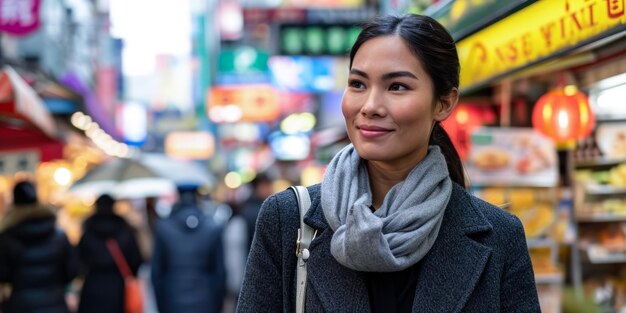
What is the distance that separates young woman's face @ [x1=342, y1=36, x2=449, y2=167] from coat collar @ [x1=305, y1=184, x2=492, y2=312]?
0.27m

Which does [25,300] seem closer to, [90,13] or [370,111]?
[370,111]

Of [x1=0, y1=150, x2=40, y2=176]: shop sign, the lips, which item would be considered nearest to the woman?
the lips

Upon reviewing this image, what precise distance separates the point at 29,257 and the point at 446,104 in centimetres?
589

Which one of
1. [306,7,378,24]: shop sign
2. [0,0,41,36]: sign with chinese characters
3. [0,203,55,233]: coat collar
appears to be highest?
[306,7,378,24]: shop sign

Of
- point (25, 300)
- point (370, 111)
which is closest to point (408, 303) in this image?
point (370, 111)

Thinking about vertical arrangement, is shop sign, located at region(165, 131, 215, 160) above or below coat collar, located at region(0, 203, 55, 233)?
above

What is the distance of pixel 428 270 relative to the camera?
2.27 meters

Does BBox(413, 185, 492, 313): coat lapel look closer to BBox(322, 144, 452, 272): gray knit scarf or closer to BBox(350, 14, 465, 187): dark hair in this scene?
BBox(322, 144, 452, 272): gray knit scarf

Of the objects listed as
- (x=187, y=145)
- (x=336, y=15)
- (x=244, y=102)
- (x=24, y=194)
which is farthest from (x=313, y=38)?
(x=187, y=145)

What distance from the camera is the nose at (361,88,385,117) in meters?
2.19

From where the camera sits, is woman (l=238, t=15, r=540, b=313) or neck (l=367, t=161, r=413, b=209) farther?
neck (l=367, t=161, r=413, b=209)

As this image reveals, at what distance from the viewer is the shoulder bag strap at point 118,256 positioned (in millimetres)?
8234

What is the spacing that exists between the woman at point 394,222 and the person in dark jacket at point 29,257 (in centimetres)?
556

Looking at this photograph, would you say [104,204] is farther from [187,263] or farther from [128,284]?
[187,263]
